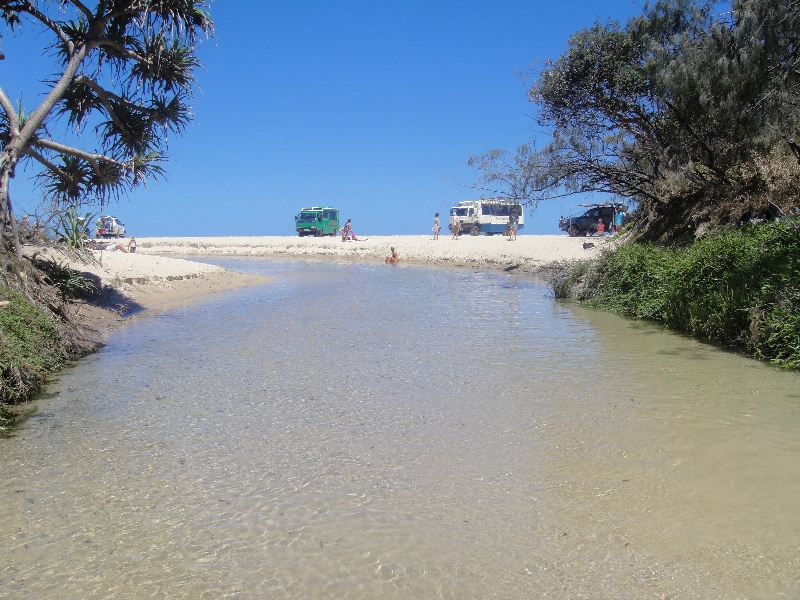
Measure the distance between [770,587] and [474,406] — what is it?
13.6ft

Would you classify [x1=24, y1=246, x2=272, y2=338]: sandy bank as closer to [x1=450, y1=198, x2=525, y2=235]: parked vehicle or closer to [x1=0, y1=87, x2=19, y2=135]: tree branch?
[x1=0, y1=87, x2=19, y2=135]: tree branch

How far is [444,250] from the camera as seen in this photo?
129 ft

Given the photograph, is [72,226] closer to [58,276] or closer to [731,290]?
[58,276]

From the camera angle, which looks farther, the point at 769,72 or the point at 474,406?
the point at 769,72

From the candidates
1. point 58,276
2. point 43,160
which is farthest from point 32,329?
point 43,160

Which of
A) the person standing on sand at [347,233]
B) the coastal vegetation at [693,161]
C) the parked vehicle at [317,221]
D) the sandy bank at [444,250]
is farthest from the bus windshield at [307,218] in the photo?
the coastal vegetation at [693,161]

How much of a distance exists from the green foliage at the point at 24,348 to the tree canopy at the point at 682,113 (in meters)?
11.5

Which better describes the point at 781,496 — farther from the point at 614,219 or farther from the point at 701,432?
the point at 614,219

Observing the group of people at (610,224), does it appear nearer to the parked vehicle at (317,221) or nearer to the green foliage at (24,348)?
the parked vehicle at (317,221)

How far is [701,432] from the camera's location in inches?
266

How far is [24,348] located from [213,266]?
19965mm

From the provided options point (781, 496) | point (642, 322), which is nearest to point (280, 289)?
point (642, 322)

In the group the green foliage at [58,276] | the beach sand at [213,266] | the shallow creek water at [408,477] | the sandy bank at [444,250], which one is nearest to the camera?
the shallow creek water at [408,477]

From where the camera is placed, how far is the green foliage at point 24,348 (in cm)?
735
